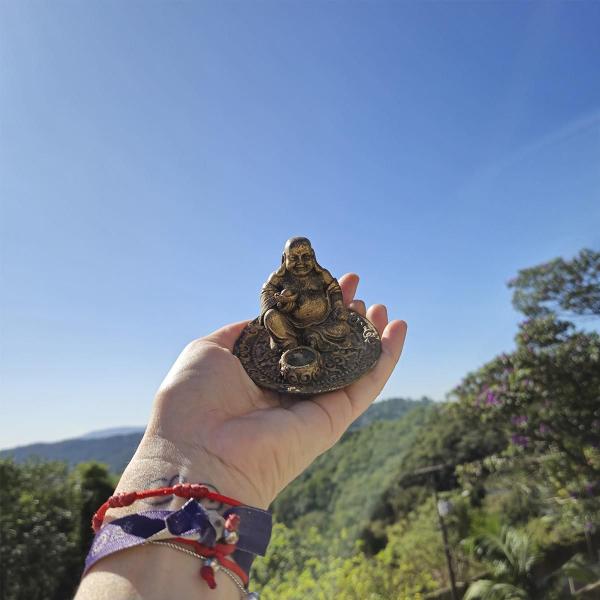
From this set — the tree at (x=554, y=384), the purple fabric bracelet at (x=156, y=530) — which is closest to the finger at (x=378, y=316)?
the purple fabric bracelet at (x=156, y=530)

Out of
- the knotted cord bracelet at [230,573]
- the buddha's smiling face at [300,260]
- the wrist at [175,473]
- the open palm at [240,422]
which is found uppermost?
the buddha's smiling face at [300,260]

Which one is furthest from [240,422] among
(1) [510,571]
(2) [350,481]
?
(2) [350,481]

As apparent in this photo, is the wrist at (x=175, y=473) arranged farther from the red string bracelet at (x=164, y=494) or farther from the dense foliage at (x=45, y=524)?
the dense foliage at (x=45, y=524)

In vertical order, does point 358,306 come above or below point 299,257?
below

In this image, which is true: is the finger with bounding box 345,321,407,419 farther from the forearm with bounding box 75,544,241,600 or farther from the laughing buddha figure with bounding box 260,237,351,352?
the forearm with bounding box 75,544,241,600

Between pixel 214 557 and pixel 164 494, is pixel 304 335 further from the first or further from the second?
pixel 214 557
